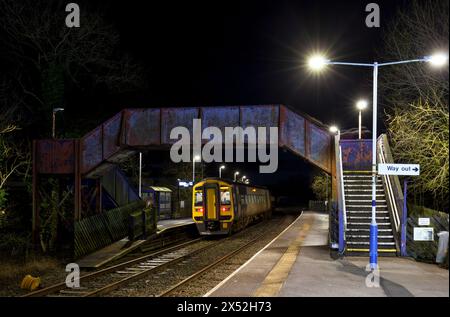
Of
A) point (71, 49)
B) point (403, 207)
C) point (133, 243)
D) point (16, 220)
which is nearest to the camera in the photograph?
point (403, 207)

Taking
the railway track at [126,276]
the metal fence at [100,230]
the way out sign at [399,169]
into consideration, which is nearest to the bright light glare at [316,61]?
the way out sign at [399,169]

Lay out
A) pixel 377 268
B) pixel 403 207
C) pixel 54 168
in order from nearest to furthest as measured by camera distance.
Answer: pixel 377 268 < pixel 403 207 < pixel 54 168

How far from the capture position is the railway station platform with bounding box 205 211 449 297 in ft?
31.3

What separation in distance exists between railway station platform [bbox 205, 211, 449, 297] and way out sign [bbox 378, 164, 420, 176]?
8.08ft

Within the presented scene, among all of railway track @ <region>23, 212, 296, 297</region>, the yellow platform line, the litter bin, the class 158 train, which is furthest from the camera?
the class 158 train

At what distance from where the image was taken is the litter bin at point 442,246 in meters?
12.5

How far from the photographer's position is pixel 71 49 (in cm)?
2944

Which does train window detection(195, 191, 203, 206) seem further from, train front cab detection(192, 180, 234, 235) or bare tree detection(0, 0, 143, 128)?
bare tree detection(0, 0, 143, 128)

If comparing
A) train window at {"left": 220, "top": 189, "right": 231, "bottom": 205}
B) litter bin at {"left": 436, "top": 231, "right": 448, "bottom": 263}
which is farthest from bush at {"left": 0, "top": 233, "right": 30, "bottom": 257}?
litter bin at {"left": 436, "top": 231, "right": 448, "bottom": 263}

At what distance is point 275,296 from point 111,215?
14.0 m

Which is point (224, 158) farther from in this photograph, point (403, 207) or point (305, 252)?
point (403, 207)

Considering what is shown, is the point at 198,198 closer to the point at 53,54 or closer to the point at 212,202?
the point at 212,202

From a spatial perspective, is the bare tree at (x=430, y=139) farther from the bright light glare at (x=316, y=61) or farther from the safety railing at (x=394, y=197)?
the bright light glare at (x=316, y=61)
